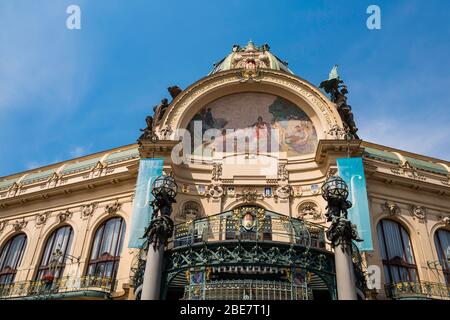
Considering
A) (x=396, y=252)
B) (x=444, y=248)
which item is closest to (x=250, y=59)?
(x=396, y=252)

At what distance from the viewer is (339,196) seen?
14.2m

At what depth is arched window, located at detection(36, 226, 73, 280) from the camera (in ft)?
69.5

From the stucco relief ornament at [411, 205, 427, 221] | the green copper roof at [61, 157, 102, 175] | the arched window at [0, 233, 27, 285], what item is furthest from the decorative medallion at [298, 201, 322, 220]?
the arched window at [0, 233, 27, 285]

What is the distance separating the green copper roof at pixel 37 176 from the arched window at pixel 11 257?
3.74 meters

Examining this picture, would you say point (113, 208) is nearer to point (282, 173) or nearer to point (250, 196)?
point (250, 196)

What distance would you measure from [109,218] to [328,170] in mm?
11999

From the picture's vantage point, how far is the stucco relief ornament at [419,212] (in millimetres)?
21453

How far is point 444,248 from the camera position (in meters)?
21.3

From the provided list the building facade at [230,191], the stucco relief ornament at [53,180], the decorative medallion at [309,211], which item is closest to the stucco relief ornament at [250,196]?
the building facade at [230,191]

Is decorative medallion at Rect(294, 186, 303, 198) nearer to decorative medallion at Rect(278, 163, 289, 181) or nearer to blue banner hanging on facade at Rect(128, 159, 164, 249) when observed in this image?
decorative medallion at Rect(278, 163, 289, 181)

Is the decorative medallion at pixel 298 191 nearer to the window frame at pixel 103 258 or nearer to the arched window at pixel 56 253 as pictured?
the window frame at pixel 103 258

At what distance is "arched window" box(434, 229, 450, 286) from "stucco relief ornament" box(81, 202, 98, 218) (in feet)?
60.5

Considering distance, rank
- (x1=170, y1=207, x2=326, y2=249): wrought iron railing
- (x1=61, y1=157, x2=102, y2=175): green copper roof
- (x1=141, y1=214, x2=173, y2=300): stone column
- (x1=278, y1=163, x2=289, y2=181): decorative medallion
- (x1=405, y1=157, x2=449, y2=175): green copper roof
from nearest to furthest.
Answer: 1. (x1=141, y1=214, x2=173, y2=300): stone column
2. (x1=170, y1=207, x2=326, y2=249): wrought iron railing
3. (x1=278, y1=163, x2=289, y2=181): decorative medallion
4. (x1=405, y1=157, x2=449, y2=175): green copper roof
5. (x1=61, y1=157, x2=102, y2=175): green copper roof

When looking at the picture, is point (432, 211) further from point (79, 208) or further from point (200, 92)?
point (79, 208)
